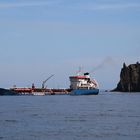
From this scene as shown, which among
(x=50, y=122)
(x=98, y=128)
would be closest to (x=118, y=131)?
(x=98, y=128)

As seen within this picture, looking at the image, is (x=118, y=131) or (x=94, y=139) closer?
(x=94, y=139)

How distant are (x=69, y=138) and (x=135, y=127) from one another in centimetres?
1184

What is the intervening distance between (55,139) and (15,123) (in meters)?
17.0

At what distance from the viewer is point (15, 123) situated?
2753 inches

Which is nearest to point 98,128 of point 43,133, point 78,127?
point 78,127

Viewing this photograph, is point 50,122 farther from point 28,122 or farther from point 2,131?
point 2,131

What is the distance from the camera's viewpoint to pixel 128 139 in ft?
174

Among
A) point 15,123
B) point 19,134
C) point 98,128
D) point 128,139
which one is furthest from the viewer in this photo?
point 15,123

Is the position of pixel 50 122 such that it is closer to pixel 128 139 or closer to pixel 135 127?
pixel 135 127

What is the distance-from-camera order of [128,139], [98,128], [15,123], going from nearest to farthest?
[128,139]
[98,128]
[15,123]

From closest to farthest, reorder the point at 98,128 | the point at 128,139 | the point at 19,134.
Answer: the point at 128,139 < the point at 19,134 < the point at 98,128

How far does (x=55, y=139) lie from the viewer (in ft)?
176

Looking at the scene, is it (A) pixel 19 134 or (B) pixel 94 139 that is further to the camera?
(A) pixel 19 134

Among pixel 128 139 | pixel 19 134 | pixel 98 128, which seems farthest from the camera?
pixel 98 128
